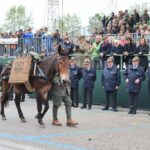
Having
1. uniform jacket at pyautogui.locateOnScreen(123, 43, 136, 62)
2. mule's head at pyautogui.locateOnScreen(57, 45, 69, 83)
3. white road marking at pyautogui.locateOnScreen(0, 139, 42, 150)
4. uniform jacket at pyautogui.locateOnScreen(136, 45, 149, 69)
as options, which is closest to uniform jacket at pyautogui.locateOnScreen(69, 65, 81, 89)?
A: uniform jacket at pyautogui.locateOnScreen(123, 43, 136, 62)

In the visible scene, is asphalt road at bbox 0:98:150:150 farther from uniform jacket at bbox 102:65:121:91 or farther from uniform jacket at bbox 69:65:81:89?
uniform jacket at bbox 69:65:81:89

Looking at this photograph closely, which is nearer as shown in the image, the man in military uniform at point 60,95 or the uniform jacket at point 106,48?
the man in military uniform at point 60,95

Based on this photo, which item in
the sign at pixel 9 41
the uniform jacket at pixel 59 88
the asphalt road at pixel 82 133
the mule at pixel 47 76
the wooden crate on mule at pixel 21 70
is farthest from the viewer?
the sign at pixel 9 41

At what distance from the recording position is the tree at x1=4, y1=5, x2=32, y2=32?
71.8 m

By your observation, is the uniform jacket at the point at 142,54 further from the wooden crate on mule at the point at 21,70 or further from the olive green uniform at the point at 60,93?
the wooden crate on mule at the point at 21,70

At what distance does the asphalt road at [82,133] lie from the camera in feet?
31.9

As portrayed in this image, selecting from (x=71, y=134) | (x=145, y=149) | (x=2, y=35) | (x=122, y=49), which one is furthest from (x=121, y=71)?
(x=2, y=35)

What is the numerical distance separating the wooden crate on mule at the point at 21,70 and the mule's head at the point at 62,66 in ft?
3.09

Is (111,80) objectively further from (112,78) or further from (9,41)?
(9,41)

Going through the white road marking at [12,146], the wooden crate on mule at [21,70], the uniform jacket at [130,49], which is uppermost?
the uniform jacket at [130,49]

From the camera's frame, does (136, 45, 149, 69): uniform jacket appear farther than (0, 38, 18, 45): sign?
No

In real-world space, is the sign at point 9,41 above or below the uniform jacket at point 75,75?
above

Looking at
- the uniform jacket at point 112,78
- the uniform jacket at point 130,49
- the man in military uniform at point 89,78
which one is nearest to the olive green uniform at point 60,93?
the uniform jacket at point 112,78

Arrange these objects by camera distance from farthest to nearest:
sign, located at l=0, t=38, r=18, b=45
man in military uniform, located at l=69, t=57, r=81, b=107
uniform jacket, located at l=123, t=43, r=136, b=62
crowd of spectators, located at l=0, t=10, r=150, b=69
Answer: sign, located at l=0, t=38, r=18, b=45
man in military uniform, located at l=69, t=57, r=81, b=107
crowd of spectators, located at l=0, t=10, r=150, b=69
uniform jacket, located at l=123, t=43, r=136, b=62
